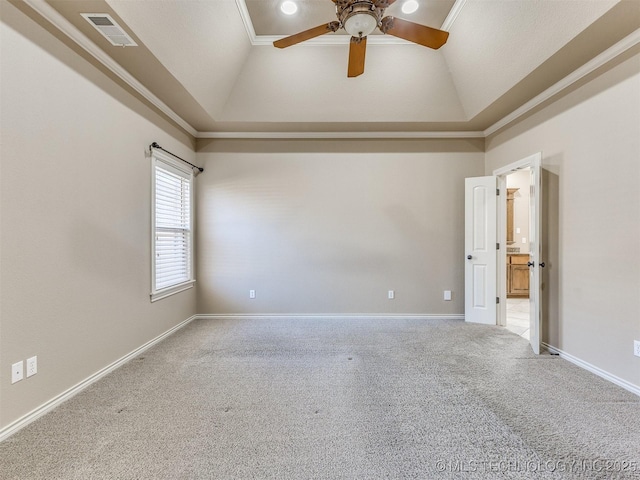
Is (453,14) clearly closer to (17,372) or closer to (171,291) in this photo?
(171,291)

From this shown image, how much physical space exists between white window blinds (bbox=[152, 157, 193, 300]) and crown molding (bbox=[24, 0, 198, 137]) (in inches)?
26.2

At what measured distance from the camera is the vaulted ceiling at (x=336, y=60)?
6.91 ft

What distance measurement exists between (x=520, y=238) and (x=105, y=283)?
23.8 feet

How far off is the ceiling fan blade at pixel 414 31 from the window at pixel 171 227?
2.71 meters

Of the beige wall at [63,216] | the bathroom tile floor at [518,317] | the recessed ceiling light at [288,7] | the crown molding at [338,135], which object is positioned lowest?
the bathroom tile floor at [518,317]

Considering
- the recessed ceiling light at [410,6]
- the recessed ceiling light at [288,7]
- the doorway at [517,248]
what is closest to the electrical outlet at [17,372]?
the recessed ceiling light at [288,7]

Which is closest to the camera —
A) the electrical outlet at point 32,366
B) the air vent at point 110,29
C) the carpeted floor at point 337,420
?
the carpeted floor at point 337,420

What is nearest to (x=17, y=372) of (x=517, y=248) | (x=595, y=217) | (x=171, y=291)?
(x=171, y=291)

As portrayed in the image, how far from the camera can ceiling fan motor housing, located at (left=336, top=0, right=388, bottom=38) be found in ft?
5.50

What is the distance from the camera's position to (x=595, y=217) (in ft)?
8.05

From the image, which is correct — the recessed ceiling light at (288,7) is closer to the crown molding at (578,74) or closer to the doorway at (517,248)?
the crown molding at (578,74)

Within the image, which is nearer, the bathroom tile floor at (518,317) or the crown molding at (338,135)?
the bathroom tile floor at (518,317)

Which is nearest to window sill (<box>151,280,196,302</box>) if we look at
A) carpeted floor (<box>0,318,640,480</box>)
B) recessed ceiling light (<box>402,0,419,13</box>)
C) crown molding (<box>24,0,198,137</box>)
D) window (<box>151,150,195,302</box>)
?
window (<box>151,150,195,302</box>)

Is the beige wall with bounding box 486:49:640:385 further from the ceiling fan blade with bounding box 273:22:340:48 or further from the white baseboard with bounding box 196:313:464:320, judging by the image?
the ceiling fan blade with bounding box 273:22:340:48
